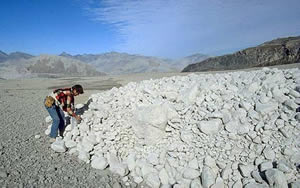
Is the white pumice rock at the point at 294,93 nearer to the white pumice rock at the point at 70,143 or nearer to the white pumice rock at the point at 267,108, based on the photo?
the white pumice rock at the point at 267,108

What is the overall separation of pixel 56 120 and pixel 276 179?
16.2 feet

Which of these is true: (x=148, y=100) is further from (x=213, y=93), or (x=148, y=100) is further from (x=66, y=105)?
(x=66, y=105)

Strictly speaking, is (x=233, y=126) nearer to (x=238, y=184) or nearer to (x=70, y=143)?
(x=238, y=184)

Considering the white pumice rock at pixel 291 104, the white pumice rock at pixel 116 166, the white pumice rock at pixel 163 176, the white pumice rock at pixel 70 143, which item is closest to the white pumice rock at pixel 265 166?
the white pumice rock at pixel 291 104

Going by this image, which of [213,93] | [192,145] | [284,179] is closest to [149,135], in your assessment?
[192,145]

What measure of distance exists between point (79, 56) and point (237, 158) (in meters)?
137

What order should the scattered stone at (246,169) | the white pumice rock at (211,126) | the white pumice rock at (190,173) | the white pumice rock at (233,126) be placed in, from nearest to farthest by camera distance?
the scattered stone at (246,169), the white pumice rock at (190,173), the white pumice rock at (233,126), the white pumice rock at (211,126)

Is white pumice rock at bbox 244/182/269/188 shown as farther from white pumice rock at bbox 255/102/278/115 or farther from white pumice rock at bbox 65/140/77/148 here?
white pumice rock at bbox 65/140/77/148

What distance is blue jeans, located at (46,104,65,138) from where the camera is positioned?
556cm

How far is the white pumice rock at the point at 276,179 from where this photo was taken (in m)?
3.56

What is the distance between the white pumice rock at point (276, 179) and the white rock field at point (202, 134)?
0.01 metres

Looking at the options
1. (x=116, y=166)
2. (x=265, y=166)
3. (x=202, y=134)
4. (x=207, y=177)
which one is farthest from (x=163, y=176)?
(x=265, y=166)

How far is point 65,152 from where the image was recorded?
557 cm

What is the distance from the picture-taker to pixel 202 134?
4863 mm
